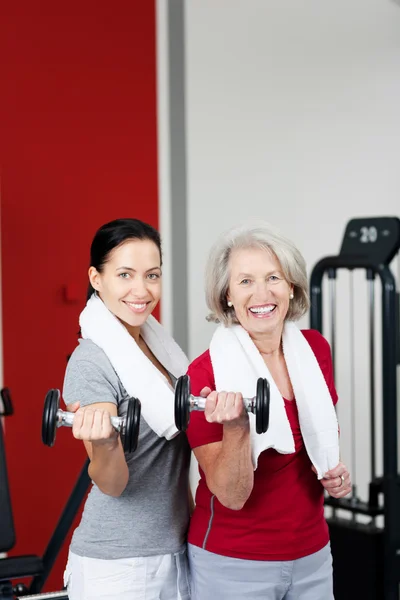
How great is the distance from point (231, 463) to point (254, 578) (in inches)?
7.6

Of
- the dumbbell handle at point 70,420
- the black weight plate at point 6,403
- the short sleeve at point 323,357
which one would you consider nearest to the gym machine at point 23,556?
the black weight plate at point 6,403

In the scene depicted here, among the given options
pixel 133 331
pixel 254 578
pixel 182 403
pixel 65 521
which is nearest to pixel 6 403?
pixel 65 521

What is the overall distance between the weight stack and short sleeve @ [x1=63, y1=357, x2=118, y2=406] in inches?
45.5

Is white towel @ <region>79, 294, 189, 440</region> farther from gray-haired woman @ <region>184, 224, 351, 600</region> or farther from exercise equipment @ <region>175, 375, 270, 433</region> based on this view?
exercise equipment @ <region>175, 375, 270, 433</region>

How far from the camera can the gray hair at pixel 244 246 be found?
1.26 m

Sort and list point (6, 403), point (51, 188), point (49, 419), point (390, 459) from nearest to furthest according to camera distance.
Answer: point (49, 419) < point (6, 403) < point (390, 459) < point (51, 188)

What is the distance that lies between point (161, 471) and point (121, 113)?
65.0 inches

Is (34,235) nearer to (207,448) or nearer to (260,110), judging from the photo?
(260,110)

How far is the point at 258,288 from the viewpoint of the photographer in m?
1.24

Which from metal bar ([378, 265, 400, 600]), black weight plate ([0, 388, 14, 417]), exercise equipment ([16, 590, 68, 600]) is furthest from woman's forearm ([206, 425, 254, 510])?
metal bar ([378, 265, 400, 600])

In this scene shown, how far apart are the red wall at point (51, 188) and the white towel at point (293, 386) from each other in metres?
1.19

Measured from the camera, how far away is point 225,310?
132 cm

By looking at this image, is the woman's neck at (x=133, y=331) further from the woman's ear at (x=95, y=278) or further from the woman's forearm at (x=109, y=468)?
the woman's forearm at (x=109, y=468)

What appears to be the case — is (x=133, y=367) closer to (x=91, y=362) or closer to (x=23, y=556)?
(x=91, y=362)
